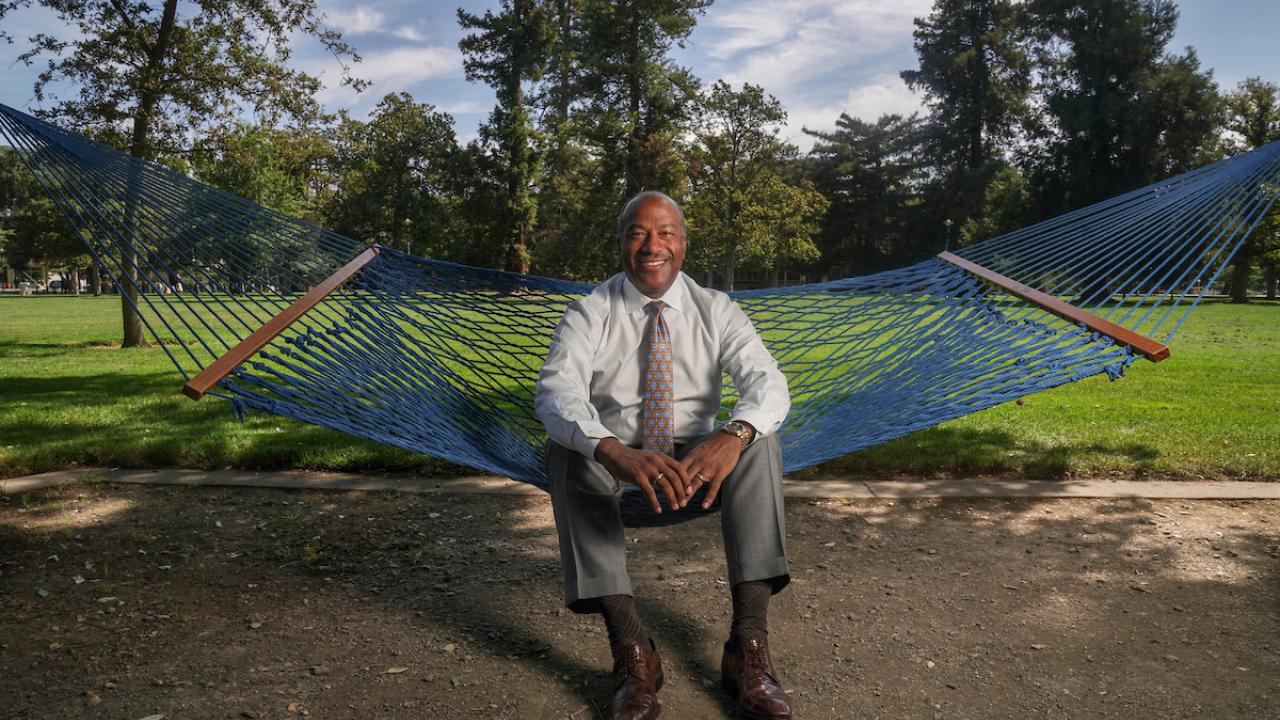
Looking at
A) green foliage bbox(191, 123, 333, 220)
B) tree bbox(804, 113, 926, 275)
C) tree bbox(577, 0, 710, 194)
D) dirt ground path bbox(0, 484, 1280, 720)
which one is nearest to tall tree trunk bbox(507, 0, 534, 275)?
tree bbox(577, 0, 710, 194)

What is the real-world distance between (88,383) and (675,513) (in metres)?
5.39

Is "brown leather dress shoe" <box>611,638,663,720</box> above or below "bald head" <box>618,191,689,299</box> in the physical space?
below

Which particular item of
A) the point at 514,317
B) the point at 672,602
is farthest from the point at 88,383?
the point at 672,602

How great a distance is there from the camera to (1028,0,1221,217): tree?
83.2 feet

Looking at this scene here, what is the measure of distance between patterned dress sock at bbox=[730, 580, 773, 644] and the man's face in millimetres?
700

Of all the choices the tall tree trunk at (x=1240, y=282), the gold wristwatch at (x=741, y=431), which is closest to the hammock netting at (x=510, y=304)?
the gold wristwatch at (x=741, y=431)

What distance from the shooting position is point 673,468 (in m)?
1.61

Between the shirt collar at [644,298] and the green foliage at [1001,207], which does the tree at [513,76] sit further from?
the shirt collar at [644,298]

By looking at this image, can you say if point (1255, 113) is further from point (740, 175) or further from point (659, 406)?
point (659, 406)

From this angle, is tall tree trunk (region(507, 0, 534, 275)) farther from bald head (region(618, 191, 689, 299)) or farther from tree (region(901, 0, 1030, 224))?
bald head (region(618, 191, 689, 299))

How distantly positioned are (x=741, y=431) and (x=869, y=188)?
37.4 m

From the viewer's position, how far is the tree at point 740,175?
2141cm

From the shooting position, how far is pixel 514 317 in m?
3.15

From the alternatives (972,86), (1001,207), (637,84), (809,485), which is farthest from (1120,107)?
(809,485)
